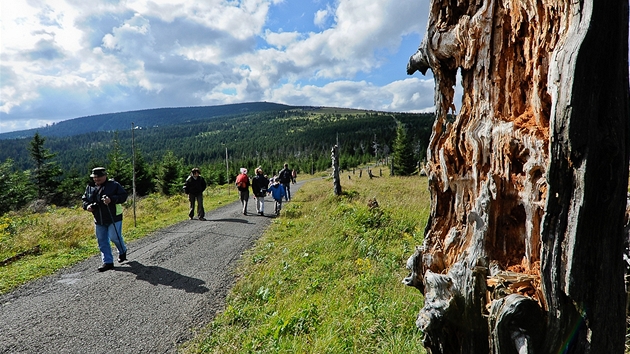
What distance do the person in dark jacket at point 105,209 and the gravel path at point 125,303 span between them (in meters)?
0.45

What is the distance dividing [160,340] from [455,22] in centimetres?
464

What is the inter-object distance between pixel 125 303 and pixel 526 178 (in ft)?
18.3

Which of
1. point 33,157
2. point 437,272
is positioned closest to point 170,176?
point 33,157

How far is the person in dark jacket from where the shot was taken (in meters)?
6.57

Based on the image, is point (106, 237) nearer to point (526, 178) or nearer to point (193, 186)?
point (193, 186)

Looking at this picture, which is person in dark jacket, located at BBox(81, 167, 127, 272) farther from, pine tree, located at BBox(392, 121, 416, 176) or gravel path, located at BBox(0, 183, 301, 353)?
pine tree, located at BBox(392, 121, 416, 176)

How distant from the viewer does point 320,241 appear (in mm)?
7477

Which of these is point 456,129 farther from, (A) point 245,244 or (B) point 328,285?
(A) point 245,244

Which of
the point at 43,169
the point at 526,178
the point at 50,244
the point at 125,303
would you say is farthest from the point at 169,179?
the point at 526,178

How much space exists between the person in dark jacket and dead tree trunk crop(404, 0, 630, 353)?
644 cm

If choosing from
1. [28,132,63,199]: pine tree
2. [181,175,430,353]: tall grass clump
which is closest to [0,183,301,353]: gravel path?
[181,175,430,353]: tall grass clump

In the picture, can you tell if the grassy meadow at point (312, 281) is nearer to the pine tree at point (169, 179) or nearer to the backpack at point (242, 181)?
the backpack at point (242, 181)

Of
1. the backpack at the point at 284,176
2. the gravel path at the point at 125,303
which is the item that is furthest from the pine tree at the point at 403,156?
the gravel path at the point at 125,303

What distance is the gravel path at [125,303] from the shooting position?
13.2 ft
